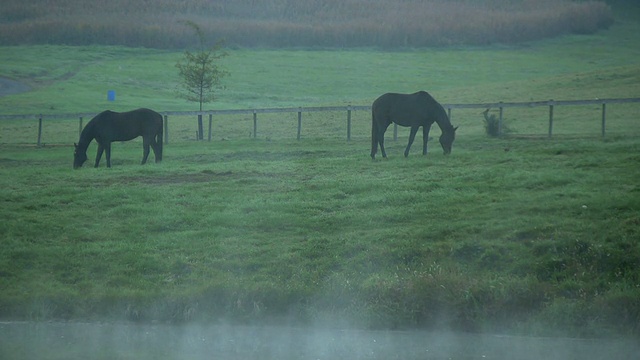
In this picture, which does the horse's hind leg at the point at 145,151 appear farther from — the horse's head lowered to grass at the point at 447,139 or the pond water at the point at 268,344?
the pond water at the point at 268,344

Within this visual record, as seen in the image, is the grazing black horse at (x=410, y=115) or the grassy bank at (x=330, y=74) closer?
the grazing black horse at (x=410, y=115)

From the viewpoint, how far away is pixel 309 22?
3888 inches

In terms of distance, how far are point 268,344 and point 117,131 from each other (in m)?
16.1

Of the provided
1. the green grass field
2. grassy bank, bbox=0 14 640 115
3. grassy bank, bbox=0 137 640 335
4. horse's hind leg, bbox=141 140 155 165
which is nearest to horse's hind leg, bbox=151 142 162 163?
horse's hind leg, bbox=141 140 155 165

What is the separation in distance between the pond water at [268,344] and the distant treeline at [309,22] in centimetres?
7838

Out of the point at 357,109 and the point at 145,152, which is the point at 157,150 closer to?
the point at 145,152

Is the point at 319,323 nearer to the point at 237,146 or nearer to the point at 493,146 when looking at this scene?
the point at 493,146

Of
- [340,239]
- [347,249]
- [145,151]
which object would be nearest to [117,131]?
[145,151]

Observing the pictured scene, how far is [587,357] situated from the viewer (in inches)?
436

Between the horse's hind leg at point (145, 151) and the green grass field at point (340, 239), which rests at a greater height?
the horse's hind leg at point (145, 151)

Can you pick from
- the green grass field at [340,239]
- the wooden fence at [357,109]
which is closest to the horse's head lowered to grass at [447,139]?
the green grass field at [340,239]

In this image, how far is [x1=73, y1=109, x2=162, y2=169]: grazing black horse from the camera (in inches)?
1032

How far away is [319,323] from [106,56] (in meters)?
79.2

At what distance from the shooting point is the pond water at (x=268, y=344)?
36.4ft
